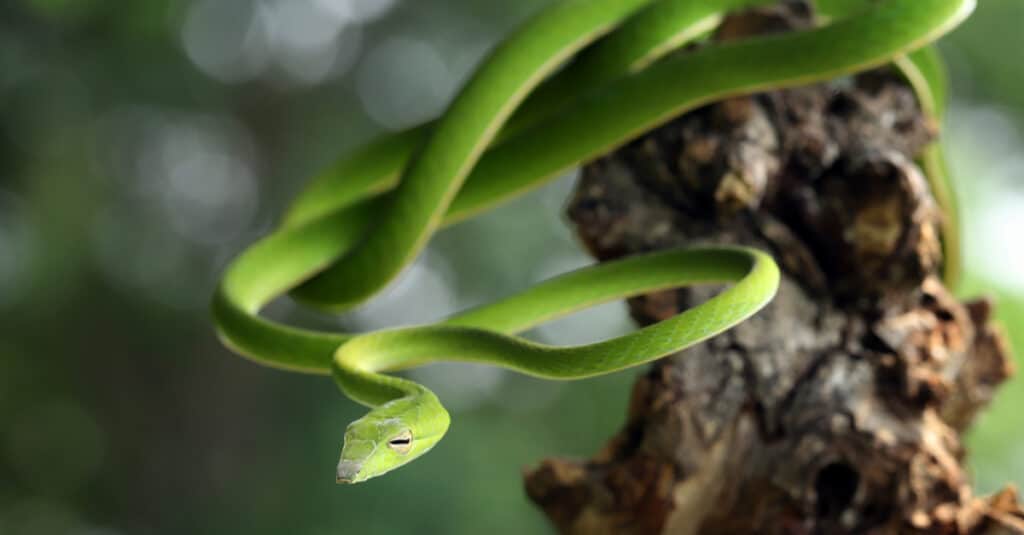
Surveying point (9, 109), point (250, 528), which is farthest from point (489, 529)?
point (9, 109)

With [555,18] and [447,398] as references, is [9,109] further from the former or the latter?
[555,18]

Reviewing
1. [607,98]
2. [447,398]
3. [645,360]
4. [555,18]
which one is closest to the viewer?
[645,360]

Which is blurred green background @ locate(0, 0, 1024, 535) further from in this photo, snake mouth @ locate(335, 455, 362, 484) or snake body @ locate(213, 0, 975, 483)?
snake mouth @ locate(335, 455, 362, 484)

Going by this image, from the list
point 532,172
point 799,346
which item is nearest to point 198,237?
point 532,172

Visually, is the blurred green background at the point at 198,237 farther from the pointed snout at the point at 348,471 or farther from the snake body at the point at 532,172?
the pointed snout at the point at 348,471

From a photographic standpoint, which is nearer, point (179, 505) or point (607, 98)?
point (607, 98)

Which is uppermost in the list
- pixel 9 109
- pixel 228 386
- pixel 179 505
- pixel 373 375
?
pixel 373 375

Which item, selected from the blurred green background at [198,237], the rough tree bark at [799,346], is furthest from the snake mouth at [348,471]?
the blurred green background at [198,237]

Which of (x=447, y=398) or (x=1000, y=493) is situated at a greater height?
(x=1000, y=493)
